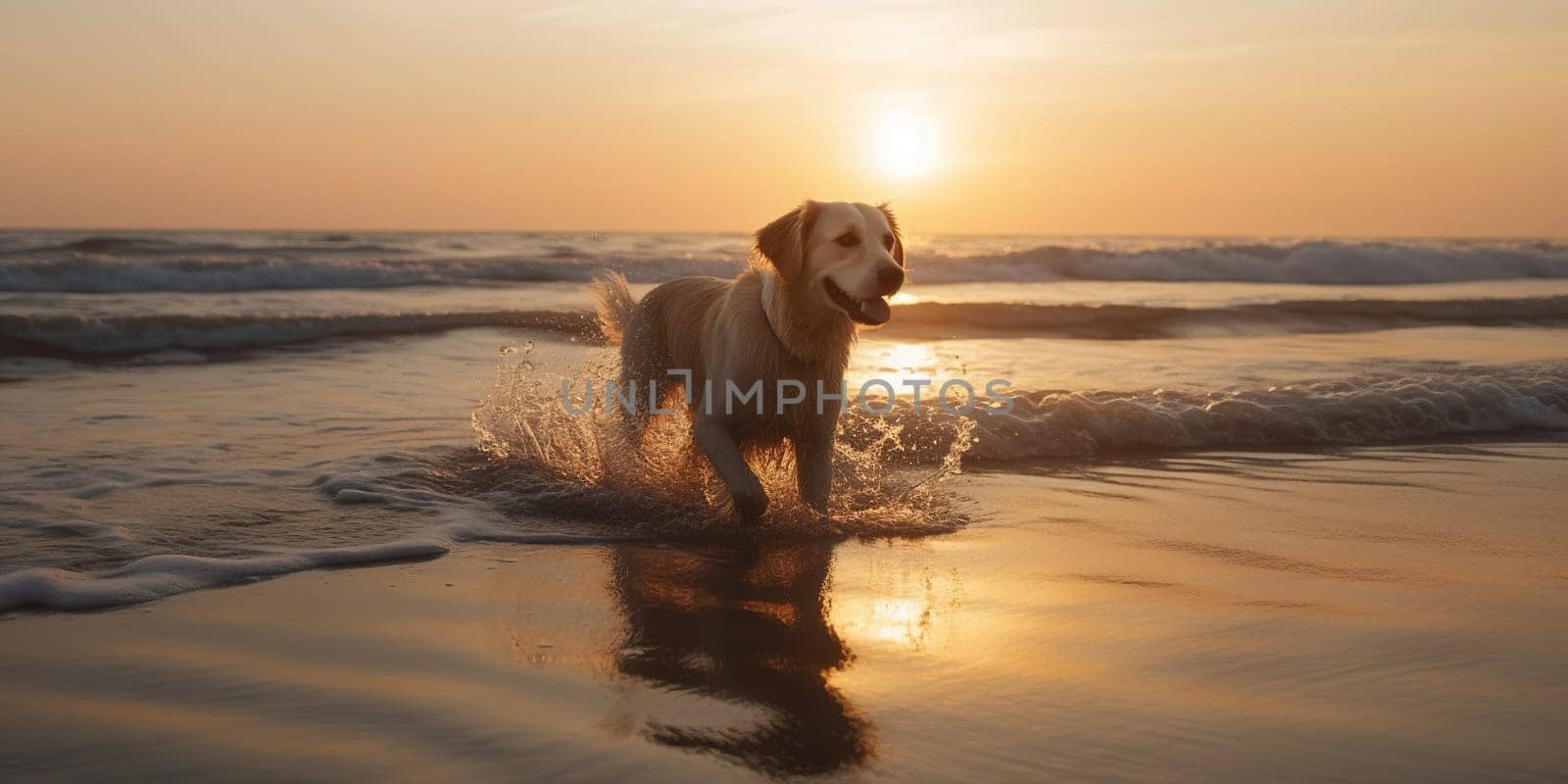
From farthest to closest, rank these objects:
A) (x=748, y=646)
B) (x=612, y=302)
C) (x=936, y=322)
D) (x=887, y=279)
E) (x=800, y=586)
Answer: (x=936, y=322) < (x=612, y=302) < (x=887, y=279) < (x=800, y=586) < (x=748, y=646)

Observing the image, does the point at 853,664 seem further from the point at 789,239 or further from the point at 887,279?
the point at 789,239

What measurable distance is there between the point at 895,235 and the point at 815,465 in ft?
3.27

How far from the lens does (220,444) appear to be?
6406 millimetres

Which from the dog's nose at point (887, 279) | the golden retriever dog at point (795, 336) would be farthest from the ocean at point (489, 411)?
the dog's nose at point (887, 279)

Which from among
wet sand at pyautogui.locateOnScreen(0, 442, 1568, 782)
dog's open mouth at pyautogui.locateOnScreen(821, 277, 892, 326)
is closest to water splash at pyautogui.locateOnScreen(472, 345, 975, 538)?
wet sand at pyautogui.locateOnScreen(0, 442, 1568, 782)

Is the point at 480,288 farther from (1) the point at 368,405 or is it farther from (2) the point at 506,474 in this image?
(2) the point at 506,474

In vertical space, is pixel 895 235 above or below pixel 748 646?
above

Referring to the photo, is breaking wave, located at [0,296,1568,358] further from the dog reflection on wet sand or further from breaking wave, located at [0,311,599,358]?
the dog reflection on wet sand

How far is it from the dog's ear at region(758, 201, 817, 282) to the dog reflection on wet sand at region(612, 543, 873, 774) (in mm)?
1072

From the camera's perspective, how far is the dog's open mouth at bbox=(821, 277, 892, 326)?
4.61 m

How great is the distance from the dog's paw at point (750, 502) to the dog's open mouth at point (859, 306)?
78cm

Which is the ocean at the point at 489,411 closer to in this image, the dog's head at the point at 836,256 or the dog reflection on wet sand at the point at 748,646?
the dog reflection on wet sand at the point at 748,646

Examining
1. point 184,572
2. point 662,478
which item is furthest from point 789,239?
point 184,572

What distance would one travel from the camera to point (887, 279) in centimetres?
454
